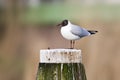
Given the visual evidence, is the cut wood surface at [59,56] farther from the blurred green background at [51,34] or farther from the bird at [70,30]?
the blurred green background at [51,34]

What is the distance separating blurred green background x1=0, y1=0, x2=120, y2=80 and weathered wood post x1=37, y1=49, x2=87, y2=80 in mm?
3306

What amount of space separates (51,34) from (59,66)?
3.99 meters

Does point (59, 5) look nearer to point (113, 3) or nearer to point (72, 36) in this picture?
point (113, 3)

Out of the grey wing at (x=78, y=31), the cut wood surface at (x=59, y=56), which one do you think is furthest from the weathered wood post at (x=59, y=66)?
the grey wing at (x=78, y=31)

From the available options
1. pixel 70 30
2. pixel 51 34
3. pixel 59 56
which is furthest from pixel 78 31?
pixel 51 34

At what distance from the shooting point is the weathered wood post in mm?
1713

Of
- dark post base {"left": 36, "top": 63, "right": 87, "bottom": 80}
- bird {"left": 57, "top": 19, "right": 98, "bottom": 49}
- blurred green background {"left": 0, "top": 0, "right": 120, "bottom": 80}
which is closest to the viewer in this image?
dark post base {"left": 36, "top": 63, "right": 87, "bottom": 80}

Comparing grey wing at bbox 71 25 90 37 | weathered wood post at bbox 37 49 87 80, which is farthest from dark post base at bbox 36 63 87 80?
grey wing at bbox 71 25 90 37

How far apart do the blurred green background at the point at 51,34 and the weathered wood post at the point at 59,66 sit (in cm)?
331

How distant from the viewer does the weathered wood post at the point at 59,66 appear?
1713 mm

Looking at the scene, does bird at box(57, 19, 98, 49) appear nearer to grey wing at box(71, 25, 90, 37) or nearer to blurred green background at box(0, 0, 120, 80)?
grey wing at box(71, 25, 90, 37)

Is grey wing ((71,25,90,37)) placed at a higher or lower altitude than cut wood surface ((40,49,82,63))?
higher

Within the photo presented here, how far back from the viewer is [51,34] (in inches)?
224

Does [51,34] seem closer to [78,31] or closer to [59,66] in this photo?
[78,31]
